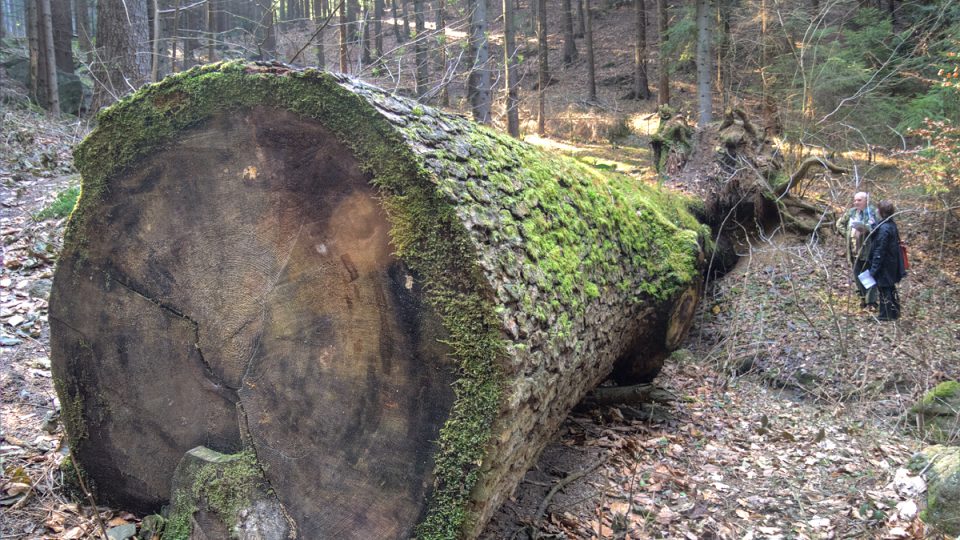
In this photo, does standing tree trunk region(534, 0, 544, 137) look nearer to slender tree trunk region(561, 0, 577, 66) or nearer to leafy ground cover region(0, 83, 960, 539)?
slender tree trunk region(561, 0, 577, 66)

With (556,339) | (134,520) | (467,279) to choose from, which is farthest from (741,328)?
(134,520)

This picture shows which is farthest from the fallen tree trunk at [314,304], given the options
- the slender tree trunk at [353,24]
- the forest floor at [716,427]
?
the slender tree trunk at [353,24]

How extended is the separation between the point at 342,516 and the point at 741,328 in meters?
6.31

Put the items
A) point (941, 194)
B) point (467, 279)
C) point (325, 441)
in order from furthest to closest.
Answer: point (941, 194) → point (325, 441) → point (467, 279)

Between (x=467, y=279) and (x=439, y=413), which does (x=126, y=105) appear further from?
(x=439, y=413)

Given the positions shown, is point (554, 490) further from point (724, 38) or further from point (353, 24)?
point (724, 38)

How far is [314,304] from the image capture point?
7.79 feet

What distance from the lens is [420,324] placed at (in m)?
2.24

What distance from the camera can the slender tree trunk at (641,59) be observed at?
20.3 meters

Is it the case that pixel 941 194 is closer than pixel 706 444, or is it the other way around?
pixel 706 444

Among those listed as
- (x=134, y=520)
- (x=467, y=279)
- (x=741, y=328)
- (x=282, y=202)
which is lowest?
(x=741, y=328)

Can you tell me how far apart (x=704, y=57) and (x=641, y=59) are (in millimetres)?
5552

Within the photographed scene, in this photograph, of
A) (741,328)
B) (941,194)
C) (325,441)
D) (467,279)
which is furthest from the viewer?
(941,194)

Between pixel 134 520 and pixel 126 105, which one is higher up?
pixel 126 105
